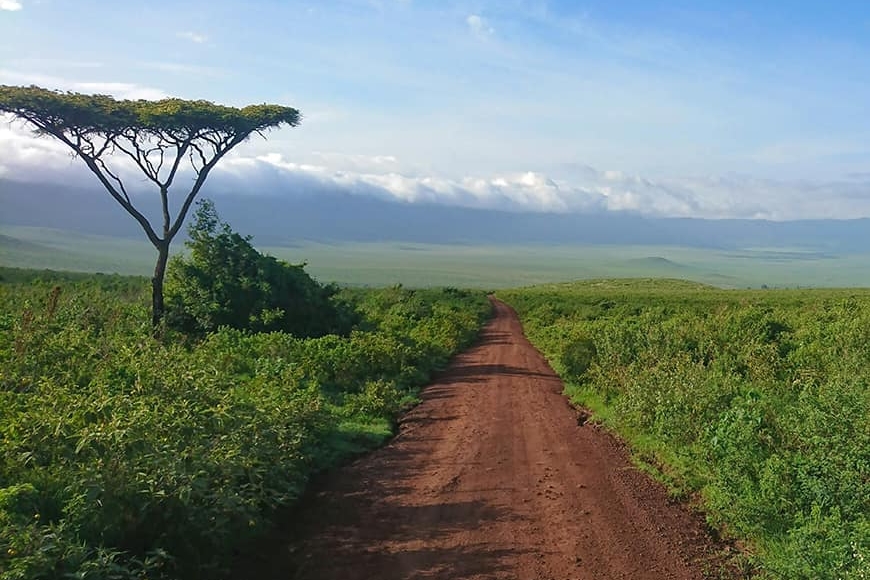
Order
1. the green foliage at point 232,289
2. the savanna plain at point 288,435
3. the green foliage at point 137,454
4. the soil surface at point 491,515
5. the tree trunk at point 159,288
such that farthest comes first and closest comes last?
the green foliage at point 232,289, the tree trunk at point 159,288, the soil surface at point 491,515, the savanna plain at point 288,435, the green foliage at point 137,454

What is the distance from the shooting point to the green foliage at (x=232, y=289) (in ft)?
67.8

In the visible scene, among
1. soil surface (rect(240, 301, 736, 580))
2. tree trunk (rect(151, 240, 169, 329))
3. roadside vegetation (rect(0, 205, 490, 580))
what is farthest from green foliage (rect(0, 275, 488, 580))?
tree trunk (rect(151, 240, 169, 329))

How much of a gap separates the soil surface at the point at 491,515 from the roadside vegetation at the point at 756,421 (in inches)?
21.4

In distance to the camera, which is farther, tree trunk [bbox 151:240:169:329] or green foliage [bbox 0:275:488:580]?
tree trunk [bbox 151:240:169:329]

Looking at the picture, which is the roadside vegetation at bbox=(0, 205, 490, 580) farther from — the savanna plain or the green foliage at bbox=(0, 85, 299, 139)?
the green foliage at bbox=(0, 85, 299, 139)

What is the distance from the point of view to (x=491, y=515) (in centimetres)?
797

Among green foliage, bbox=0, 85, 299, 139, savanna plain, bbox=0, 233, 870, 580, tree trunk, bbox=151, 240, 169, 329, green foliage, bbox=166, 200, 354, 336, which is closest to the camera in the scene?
savanna plain, bbox=0, 233, 870, 580

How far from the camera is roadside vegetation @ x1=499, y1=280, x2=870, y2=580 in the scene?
686cm

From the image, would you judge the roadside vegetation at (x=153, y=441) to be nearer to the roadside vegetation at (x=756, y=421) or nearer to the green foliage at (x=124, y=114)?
the roadside vegetation at (x=756, y=421)

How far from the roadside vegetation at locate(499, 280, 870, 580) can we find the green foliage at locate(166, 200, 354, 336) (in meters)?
8.33

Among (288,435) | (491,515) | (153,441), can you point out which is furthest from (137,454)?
(491,515)

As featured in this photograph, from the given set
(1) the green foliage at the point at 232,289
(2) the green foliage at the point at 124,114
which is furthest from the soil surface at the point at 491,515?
(2) the green foliage at the point at 124,114

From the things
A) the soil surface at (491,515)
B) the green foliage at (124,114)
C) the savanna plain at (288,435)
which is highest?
the green foliage at (124,114)

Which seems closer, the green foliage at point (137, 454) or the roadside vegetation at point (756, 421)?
the green foliage at point (137, 454)
